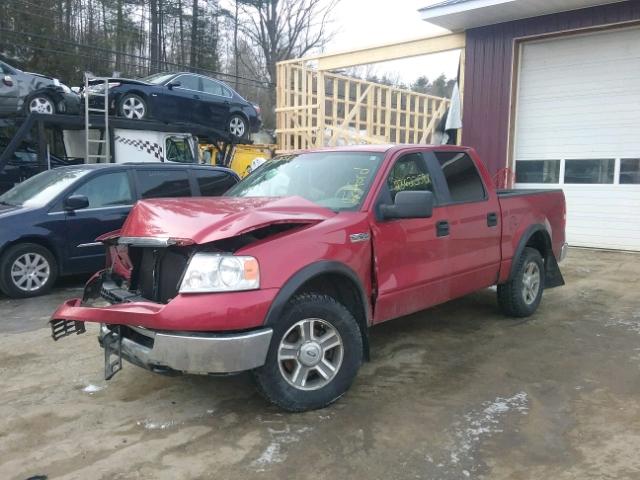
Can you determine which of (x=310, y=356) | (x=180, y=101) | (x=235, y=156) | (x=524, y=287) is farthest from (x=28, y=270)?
(x=235, y=156)

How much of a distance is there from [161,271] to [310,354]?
3.55 feet

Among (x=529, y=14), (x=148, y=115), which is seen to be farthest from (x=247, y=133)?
(x=529, y=14)

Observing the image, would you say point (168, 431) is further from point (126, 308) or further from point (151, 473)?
point (126, 308)

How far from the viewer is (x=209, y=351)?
3088 millimetres

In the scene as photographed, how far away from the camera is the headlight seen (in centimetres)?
317

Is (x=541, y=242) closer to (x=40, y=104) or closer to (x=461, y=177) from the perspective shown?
(x=461, y=177)

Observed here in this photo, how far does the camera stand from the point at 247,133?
14.7 metres

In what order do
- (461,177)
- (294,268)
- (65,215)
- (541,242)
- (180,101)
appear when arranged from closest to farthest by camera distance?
(294,268), (461,177), (541,242), (65,215), (180,101)

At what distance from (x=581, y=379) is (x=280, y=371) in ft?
→ 7.83

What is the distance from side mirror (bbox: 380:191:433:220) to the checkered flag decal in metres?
8.63

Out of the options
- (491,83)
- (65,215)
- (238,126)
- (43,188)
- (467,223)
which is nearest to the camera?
(467,223)

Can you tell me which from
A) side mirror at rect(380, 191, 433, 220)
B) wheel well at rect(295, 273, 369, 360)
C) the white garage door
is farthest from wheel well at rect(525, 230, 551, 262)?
the white garage door

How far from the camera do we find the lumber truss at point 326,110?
14.2 metres

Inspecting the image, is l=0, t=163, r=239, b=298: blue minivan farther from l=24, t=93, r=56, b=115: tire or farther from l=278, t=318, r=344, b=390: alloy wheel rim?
l=278, t=318, r=344, b=390: alloy wheel rim
